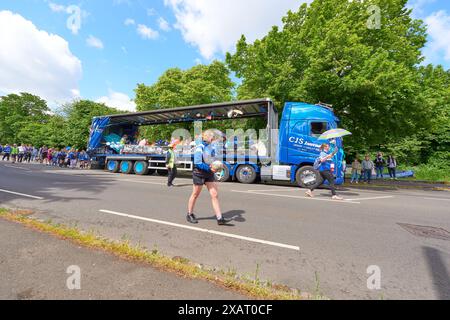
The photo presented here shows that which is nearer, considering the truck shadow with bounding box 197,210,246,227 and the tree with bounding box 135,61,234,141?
the truck shadow with bounding box 197,210,246,227

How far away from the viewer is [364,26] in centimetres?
1419

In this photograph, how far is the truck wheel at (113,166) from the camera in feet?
56.2

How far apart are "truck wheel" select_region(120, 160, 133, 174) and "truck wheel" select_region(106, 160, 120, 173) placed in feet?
1.32

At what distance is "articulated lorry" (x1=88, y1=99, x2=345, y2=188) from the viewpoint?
36.7ft

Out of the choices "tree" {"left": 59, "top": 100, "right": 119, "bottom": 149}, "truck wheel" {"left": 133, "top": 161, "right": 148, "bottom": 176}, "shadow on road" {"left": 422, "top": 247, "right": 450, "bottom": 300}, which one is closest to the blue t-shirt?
"shadow on road" {"left": 422, "top": 247, "right": 450, "bottom": 300}

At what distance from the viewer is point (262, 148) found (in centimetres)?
1216

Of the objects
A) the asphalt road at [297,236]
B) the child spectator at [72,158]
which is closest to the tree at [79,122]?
the child spectator at [72,158]

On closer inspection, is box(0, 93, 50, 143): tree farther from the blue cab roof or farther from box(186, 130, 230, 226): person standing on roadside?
box(186, 130, 230, 226): person standing on roadside

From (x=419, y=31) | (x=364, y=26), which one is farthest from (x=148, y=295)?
(x=419, y=31)

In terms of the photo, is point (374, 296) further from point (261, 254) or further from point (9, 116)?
point (9, 116)
